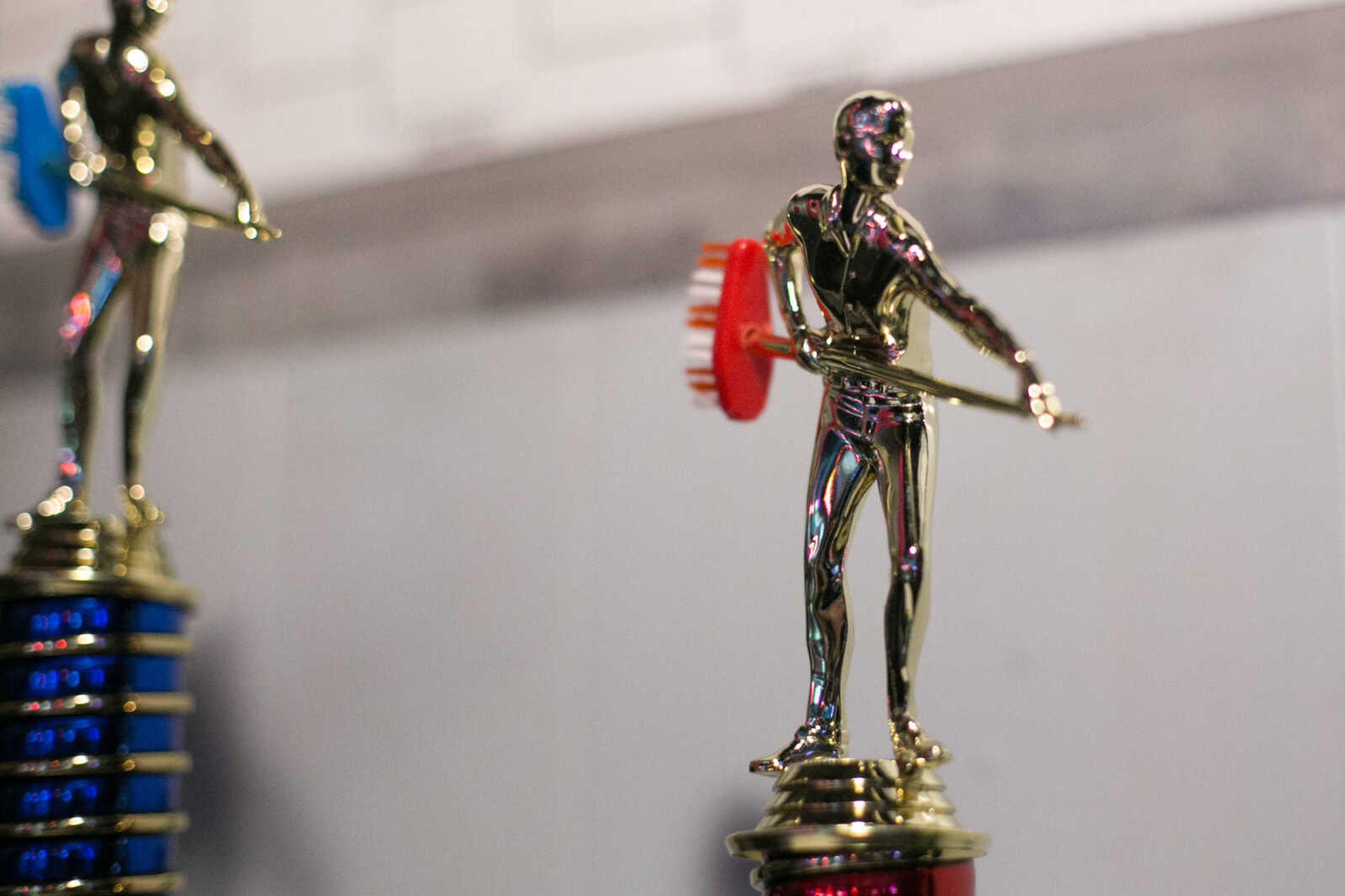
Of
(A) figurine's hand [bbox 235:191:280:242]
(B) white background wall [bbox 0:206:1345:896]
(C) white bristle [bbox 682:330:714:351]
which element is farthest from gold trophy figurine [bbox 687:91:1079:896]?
(A) figurine's hand [bbox 235:191:280:242]

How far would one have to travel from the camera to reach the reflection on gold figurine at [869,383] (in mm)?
1143

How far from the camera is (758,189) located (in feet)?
5.80

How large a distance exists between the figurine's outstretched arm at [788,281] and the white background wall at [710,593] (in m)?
0.43

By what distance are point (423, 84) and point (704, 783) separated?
913 mm

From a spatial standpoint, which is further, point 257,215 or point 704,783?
point 704,783

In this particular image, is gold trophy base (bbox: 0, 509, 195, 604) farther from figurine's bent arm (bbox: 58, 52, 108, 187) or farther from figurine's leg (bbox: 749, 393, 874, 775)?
figurine's leg (bbox: 749, 393, 874, 775)

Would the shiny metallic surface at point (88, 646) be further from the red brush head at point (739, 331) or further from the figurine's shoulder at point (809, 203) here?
the figurine's shoulder at point (809, 203)

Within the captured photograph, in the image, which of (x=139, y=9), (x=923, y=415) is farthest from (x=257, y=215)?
(x=923, y=415)

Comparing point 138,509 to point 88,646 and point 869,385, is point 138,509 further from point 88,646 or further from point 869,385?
point 869,385

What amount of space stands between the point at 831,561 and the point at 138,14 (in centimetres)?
86

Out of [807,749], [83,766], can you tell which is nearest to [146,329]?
[83,766]

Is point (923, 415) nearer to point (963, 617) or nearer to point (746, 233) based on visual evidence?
point (963, 617)

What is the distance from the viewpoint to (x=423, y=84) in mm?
1979

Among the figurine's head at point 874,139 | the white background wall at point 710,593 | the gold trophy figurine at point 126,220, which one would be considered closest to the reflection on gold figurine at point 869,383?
the figurine's head at point 874,139
